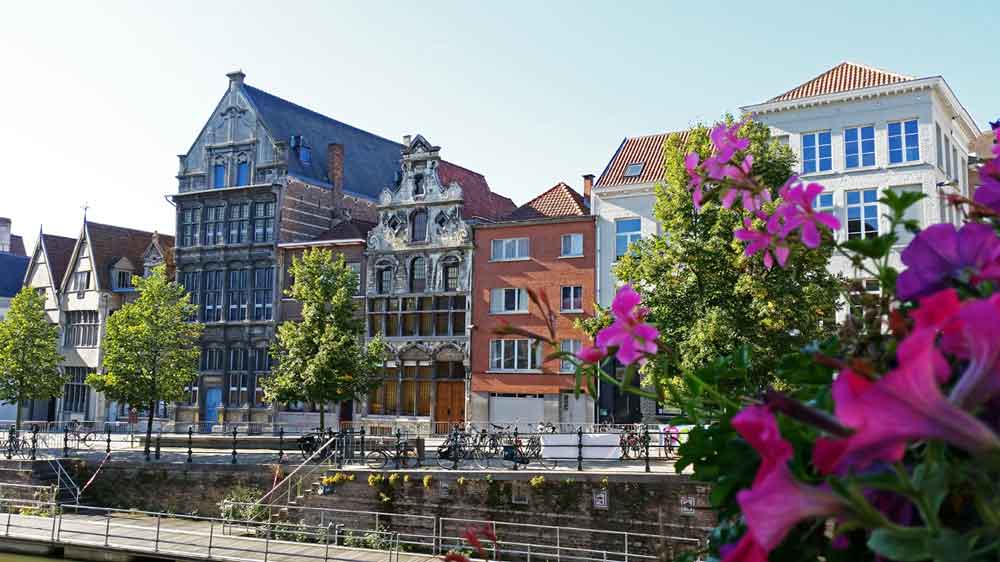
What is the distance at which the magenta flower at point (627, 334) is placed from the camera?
190 centimetres

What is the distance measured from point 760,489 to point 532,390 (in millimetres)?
32818

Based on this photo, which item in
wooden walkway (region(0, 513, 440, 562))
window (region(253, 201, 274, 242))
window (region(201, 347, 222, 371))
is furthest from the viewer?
window (region(201, 347, 222, 371))

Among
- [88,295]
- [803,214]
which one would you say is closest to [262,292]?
[88,295]

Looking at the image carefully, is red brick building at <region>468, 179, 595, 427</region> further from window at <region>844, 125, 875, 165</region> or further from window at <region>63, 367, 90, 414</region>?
window at <region>63, 367, 90, 414</region>

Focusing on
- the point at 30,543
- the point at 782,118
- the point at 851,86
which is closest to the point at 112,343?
the point at 30,543

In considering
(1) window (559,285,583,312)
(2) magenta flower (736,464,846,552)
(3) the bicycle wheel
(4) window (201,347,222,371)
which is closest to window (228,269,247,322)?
(4) window (201,347,222,371)

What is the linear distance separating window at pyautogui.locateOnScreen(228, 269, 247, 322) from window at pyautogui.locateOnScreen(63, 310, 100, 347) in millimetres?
9477

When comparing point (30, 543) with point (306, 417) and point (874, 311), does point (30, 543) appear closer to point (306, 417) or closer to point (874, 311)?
point (306, 417)

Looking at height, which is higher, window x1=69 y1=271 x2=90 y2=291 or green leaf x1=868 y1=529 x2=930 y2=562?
window x1=69 y1=271 x2=90 y2=291

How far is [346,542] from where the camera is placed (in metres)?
22.4

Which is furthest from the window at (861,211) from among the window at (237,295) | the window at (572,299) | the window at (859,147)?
the window at (237,295)

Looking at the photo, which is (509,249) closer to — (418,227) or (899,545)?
(418,227)

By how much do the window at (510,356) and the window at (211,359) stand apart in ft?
49.9

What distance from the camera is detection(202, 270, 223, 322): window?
42375 millimetres
